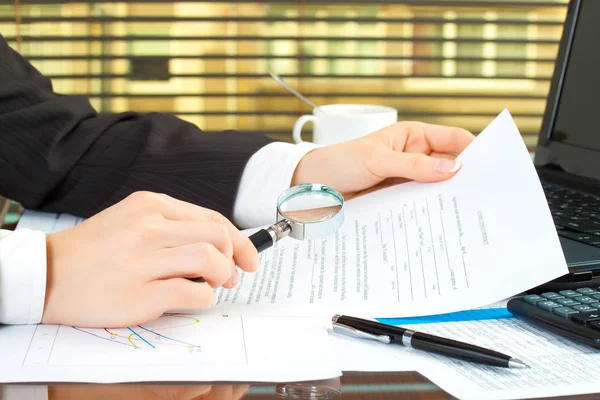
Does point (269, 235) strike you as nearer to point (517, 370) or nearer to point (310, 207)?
point (310, 207)

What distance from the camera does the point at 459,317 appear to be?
52 centimetres

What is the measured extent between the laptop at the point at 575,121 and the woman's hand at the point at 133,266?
42 centimetres

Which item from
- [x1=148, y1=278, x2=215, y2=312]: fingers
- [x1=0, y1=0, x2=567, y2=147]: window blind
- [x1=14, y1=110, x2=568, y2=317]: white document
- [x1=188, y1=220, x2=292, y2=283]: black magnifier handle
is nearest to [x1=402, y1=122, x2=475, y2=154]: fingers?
[x1=14, y1=110, x2=568, y2=317]: white document

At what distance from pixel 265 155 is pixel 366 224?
0.56 ft

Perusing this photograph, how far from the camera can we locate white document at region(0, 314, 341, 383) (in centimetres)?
42

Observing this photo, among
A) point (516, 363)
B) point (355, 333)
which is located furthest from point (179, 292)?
point (516, 363)

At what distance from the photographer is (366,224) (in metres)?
0.67

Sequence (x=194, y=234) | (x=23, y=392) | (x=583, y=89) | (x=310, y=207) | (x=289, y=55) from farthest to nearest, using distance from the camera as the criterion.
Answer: (x=289, y=55) → (x=583, y=89) → (x=310, y=207) → (x=194, y=234) → (x=23, y=392)

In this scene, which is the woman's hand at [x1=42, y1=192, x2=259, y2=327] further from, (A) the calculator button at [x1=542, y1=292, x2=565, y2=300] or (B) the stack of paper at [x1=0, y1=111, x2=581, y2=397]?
(A) the calculator button at [x1=542, y1=292, x2=565, y2=300]

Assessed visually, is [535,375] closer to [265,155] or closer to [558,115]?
[265,155]

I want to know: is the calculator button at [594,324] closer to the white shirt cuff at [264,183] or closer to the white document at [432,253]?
the white document at [432,253]

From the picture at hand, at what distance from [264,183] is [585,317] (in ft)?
1.27

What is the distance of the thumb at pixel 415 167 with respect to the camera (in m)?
0.65

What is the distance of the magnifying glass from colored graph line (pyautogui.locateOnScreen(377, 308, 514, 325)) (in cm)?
10
